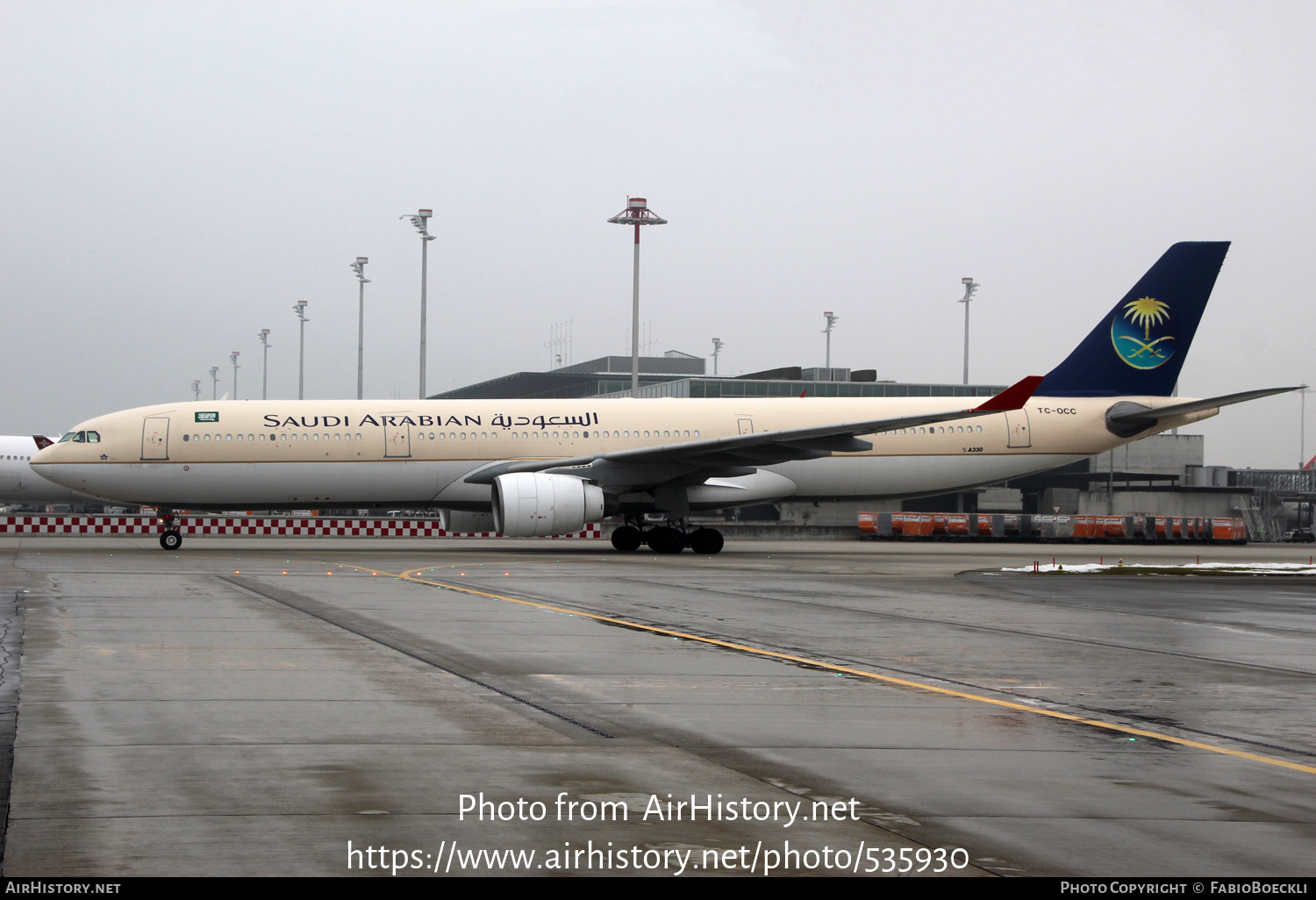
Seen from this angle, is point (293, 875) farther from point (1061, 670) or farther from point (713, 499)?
point (713, 499)

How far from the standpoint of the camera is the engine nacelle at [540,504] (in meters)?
24.6

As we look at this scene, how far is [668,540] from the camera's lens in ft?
91.2

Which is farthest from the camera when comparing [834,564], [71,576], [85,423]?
[85,423]

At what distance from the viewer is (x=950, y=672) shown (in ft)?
30.6

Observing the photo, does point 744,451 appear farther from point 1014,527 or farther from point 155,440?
point 1014,527

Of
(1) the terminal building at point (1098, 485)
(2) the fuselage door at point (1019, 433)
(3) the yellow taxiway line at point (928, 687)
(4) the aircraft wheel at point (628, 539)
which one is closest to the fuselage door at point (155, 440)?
(4) the aircraft wheel at point (628, 539)

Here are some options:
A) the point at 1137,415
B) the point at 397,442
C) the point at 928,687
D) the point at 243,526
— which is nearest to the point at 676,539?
the point at 397,442

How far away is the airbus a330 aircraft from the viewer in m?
26.1

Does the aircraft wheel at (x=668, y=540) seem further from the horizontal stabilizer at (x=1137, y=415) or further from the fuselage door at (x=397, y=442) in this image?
the horizontal stabilizer at (x=1137, y=415)

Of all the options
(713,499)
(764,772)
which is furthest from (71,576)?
(764,772)

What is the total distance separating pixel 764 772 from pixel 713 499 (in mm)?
21738

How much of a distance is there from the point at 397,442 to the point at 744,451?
7248 mm

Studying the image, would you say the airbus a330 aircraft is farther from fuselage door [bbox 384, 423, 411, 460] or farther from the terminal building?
the terminal building

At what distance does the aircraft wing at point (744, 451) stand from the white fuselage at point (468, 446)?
0.58 m
